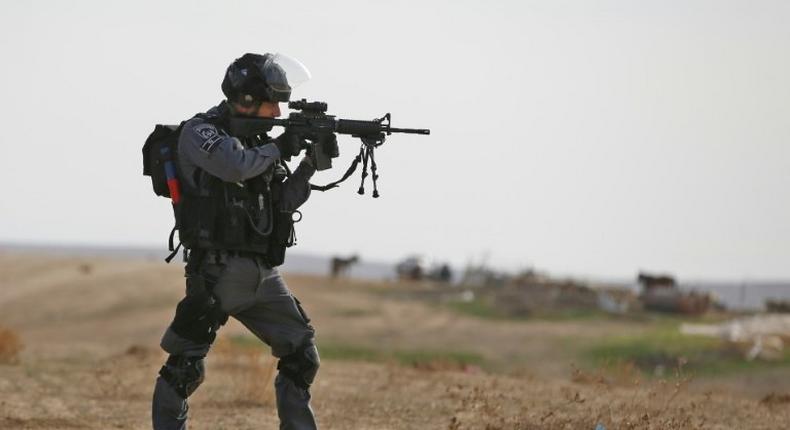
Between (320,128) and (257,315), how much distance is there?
45.5 inches

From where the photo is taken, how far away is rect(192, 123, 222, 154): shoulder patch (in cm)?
790

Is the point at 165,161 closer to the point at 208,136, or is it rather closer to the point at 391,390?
the point at 208,136

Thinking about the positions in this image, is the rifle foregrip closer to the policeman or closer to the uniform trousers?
the policeman

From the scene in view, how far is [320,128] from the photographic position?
8.30m

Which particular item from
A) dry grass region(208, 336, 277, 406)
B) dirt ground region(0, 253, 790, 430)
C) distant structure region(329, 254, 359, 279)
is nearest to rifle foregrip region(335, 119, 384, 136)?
dirt ground region(0, 253, 790, 430)

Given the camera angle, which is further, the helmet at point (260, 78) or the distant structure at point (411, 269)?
the distant structure at point (411, 269)

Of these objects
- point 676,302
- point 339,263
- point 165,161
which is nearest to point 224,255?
point 165,161

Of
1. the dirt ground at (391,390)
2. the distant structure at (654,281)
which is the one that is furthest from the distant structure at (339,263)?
the dirt ground at (391,390)


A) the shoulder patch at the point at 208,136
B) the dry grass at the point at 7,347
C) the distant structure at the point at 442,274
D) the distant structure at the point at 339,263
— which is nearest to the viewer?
the shoulder patch at the point at 208,136

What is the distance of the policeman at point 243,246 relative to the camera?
8070 mm

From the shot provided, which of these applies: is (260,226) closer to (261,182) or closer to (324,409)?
(261,182)

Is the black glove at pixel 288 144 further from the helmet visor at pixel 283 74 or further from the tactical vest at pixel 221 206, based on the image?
the helmet visor at pixel 283 74

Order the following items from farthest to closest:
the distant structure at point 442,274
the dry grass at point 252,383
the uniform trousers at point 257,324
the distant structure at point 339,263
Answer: the distant structure at point 442,274 < the distant structure at point 339,263 < the dry grass at point 252,383 < the uniform trousers at point 257,324

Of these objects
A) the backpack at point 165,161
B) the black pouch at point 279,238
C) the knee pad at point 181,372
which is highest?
the backpack at point 165,161
